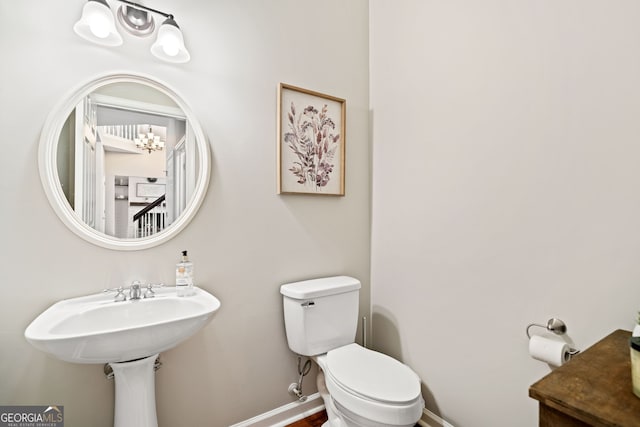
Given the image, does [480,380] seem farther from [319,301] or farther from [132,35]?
[132,35]

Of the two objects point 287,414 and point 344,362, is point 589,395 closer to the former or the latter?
point 344,362

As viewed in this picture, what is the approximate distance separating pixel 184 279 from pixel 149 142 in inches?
25.3

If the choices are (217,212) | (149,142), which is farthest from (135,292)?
(149,142)

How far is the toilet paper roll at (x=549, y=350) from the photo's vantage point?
3.46 feet

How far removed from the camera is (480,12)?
1425mm

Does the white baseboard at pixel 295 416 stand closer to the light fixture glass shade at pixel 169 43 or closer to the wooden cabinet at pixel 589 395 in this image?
the wooden cabinet at pixel 589 395

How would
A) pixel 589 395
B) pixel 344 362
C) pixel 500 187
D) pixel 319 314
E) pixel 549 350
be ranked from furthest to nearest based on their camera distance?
1. pixel 319 314
2. pixel 344 362
3. pixel 500 187
4. pixel 549 350
5. pixel 589 395

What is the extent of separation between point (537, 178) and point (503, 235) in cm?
27

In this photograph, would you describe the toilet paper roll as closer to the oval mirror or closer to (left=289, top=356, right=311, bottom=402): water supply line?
(left=289, top=356, right=311, bottom=402): water supply line

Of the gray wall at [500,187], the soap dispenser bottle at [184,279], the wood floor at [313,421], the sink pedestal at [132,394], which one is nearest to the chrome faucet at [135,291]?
the soap dispenser bottle at [184,279]

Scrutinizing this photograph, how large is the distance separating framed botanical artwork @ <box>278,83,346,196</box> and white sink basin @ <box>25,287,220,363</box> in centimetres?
77

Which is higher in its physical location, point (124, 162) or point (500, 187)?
point (124, 162)

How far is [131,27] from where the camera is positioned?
129cm

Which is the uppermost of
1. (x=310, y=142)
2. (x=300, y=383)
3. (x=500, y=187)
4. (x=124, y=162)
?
(x=310, y=142)
